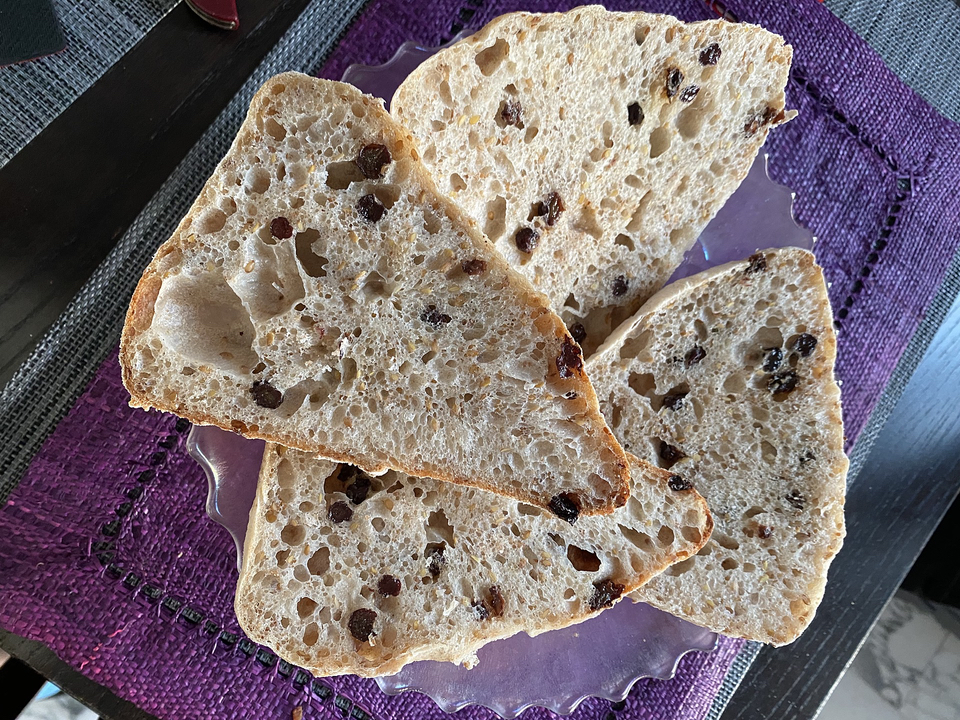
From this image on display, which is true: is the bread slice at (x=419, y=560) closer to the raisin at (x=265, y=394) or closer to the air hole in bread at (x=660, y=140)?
the raisin at (x=265, y=394)

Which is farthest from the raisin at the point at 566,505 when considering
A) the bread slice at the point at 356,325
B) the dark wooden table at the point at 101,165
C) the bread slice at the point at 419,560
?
the dark wooden table at the point at 101,165

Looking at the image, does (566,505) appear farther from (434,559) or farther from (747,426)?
(747,426)

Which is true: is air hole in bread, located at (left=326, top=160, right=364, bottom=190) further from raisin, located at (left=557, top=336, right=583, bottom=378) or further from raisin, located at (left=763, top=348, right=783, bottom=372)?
raisin, located at (left=763, top=348, right=783, bottom=372)

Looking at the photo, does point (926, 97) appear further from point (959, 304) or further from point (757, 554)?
point (757, 554)

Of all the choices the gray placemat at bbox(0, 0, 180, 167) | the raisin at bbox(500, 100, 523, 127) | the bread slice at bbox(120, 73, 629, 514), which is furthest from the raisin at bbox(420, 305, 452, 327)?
the gray placemat at bbox(0, 0, 180, 167)

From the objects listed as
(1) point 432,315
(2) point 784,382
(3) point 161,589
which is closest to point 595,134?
(1) point 432,315

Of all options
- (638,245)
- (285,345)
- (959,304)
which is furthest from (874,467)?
(285,345)

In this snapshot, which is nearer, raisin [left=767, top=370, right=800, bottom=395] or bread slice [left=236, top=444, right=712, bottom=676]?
bread slice [left=236, top=444, right=712, bottom=676]
